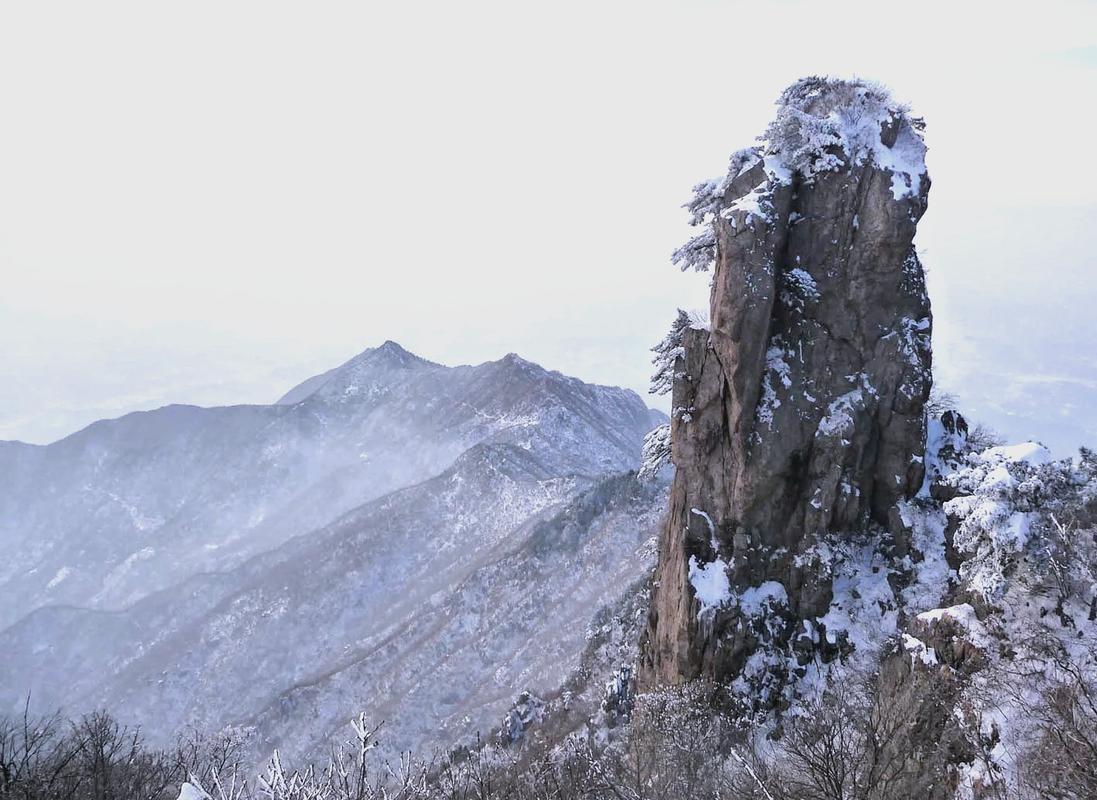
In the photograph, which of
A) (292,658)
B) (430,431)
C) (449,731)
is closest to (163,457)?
(430,431)

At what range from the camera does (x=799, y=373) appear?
123 feet

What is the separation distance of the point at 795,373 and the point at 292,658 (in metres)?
94.2

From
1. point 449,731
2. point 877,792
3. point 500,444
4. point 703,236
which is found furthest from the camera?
point 500,444

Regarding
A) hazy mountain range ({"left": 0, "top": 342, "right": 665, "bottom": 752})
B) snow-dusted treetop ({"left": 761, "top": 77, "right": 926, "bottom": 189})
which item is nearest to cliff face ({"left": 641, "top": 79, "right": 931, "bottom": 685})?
snow-dusted treetop ({"left": 761, "top": 77, "right": 926, "bottom": 189})

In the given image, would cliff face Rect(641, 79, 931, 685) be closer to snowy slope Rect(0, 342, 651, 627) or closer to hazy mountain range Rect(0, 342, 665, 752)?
hazy mountain range Rect(0, 342, 665, 752)

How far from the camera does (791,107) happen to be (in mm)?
36969

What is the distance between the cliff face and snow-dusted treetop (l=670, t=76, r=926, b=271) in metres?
0.08

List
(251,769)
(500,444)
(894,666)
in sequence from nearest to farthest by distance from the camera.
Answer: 1. (894,666)
2. (251,769)
3. (500,444)

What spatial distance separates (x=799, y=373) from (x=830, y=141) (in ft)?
40.7

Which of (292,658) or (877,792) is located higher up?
(877,792)

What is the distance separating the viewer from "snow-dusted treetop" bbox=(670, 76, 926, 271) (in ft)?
118

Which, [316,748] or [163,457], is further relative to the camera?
[163,457]

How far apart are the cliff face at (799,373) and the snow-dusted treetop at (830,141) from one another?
8cm

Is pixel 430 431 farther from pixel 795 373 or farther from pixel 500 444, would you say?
pixel 795 373
